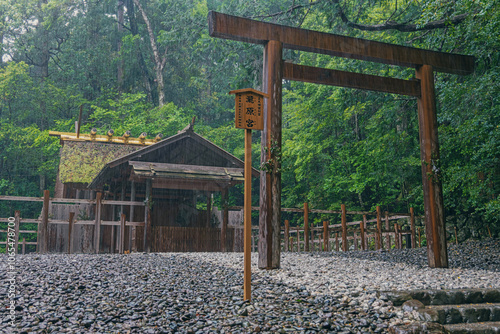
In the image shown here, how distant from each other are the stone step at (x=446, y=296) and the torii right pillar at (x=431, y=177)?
291 cm

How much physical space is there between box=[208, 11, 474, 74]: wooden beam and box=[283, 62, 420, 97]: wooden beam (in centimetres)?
39

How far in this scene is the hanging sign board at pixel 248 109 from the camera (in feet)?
21.6

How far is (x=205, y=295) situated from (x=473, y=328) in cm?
353

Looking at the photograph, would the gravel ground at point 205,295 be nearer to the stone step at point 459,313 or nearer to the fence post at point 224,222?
the stone step at point 459,313

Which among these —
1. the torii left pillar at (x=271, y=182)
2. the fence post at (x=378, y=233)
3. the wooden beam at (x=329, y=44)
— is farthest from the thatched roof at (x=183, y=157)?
the torii left pillar at (x=271, y=182)

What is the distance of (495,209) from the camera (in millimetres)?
10742

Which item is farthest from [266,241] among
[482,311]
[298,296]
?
[482,311]

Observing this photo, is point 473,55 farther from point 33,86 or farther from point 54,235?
point 33,86

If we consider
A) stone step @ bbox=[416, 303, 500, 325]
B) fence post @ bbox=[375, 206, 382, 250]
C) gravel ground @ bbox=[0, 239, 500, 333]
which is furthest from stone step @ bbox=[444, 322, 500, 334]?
fence post @ bbox=[375, 206, 382, 250]

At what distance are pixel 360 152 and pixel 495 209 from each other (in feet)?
29.4

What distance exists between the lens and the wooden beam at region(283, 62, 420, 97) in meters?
8.91

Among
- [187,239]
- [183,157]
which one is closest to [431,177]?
[187,239]

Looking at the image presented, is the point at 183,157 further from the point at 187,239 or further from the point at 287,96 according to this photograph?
the point at 287,96

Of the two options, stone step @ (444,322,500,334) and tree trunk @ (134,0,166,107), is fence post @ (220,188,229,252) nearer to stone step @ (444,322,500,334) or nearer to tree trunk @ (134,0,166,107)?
stone step @ (444,322,500,334)
